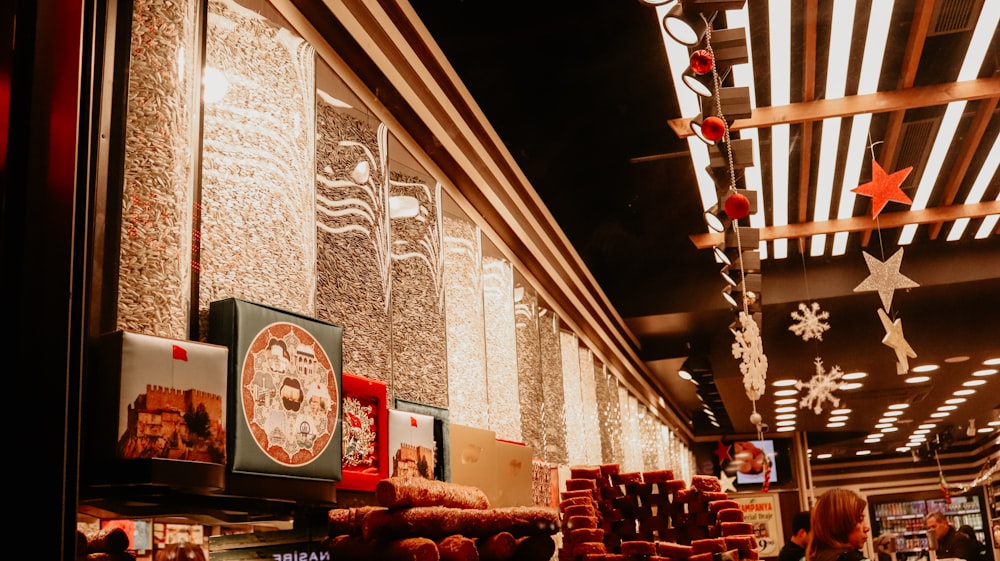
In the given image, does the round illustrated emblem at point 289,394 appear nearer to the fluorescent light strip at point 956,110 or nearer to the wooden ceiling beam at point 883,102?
the wooden ceiling beam at point 883,102

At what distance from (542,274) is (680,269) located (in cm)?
308

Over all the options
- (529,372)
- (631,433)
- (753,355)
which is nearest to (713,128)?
(529,372)

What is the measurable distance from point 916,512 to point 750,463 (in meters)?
4.81

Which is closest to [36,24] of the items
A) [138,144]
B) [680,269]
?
[138,144]

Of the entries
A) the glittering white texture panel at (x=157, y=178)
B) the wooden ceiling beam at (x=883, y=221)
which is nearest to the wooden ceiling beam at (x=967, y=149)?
the wooden ceiling beam at (x=883, y=221)

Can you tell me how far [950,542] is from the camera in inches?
333

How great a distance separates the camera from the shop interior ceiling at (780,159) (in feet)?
13.7

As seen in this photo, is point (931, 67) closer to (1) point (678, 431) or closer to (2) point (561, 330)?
(2) point (561, 330)

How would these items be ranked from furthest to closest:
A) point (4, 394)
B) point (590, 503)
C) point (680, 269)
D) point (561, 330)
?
point (680, 269) < point (561, 330) < point (590, 503) < point (4, 394)

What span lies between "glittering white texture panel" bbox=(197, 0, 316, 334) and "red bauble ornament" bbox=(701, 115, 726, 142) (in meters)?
1.90

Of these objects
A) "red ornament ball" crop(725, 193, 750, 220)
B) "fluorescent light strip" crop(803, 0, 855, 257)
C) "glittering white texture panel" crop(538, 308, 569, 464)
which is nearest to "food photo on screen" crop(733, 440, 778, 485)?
"fluorescent light strip" crop(803, 0, 855, 257)

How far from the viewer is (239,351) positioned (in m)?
1.78

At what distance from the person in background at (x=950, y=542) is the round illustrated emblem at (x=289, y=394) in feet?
24.7

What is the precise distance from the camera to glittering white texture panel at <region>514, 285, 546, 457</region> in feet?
13.9
